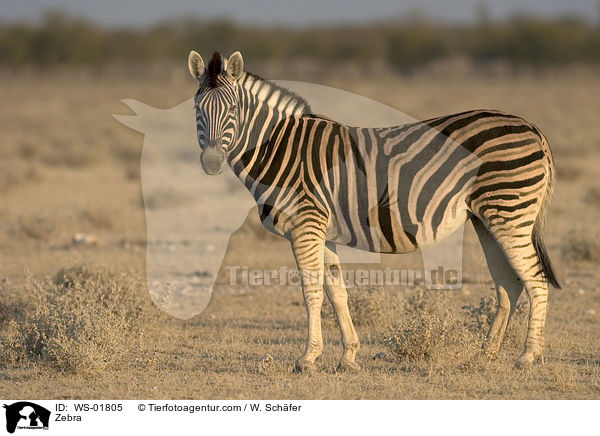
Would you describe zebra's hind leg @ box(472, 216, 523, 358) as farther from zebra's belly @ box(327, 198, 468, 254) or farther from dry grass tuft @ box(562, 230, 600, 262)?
dry grass tuft @ box(562, 230, 600, 262)

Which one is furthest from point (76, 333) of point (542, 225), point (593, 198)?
point (593, 198)

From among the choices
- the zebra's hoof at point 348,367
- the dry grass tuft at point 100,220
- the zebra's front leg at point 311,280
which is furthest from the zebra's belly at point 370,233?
the dry grass tuft at point 100,220

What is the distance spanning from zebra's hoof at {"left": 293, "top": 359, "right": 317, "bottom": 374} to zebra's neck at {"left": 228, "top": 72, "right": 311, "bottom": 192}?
1.52 meters

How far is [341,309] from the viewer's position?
21.8 ft

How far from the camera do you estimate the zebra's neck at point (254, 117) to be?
6.50 m

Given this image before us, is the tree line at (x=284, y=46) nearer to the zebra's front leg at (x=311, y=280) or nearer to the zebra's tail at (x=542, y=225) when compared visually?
the zebra's tail at (x=542, y=225)

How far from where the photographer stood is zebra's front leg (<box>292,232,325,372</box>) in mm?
6324

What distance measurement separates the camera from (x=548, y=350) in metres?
7.18

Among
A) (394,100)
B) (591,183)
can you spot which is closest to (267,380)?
(591,183)

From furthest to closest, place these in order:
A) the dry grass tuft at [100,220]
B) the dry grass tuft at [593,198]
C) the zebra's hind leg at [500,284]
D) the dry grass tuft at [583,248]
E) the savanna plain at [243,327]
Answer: the dry grass tuft at [593,198] → the dry grass tuft at [100,220] → the dry grass tuft at [583,248] → the zebra's hind leg at [500,284] → the savanna plain at [243,327]

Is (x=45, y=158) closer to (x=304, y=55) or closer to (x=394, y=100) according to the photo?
(x=394, y=100)

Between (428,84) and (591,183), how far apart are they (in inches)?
1240

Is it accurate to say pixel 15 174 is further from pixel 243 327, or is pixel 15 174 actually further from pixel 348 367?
pixel 348 367
